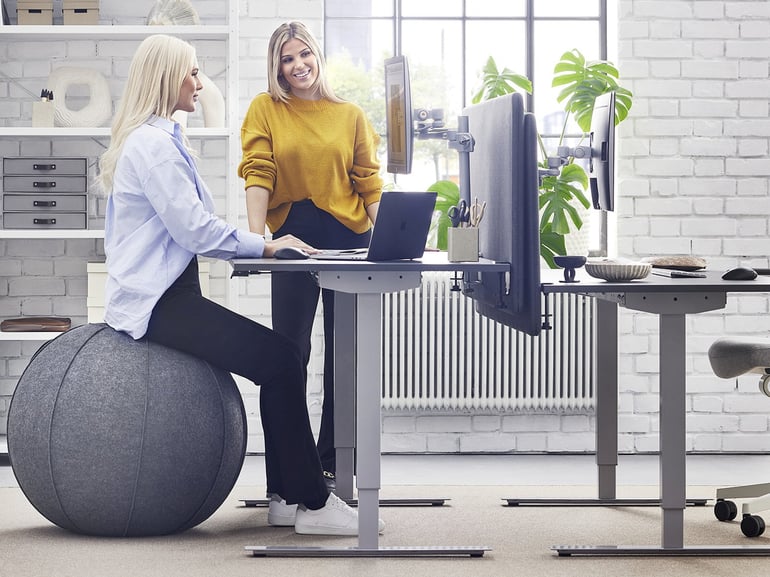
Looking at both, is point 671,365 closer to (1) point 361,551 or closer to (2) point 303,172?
(1) point 361,551

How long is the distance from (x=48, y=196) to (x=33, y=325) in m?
0.47

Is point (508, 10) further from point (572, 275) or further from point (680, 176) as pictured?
point (572, 275)

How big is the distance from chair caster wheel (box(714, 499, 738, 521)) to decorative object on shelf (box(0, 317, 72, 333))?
2.33 metres

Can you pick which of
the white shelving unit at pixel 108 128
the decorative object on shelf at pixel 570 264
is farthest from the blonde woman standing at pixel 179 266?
the white shelving unit at pixel 108 128

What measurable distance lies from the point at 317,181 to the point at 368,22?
4.66ft

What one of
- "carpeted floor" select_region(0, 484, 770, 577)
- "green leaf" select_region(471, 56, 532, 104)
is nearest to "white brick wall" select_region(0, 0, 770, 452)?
"green leaf" select_region(471, 56, 532, 104)

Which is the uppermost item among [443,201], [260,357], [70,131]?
[70,131]

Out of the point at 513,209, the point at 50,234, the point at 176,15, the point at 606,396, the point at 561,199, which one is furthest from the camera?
the point at 561,199

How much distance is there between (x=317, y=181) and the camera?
3.20 meters

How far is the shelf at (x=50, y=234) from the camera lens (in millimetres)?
3758

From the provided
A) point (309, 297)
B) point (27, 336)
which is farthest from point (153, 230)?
point (27, 336)

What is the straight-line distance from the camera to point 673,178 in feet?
13.6

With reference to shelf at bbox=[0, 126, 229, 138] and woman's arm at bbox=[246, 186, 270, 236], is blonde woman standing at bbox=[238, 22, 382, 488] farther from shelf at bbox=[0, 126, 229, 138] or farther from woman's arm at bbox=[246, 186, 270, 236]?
shelf at bbox=[0, 126, 229, 138]

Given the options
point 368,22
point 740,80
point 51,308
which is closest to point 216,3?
point 368,22
